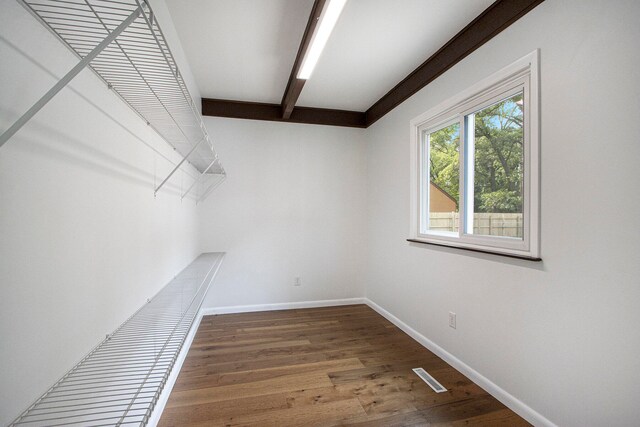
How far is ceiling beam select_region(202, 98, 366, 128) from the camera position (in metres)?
3.36

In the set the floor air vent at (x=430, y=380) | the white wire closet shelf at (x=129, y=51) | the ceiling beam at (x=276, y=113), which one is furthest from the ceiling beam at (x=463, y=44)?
the floor air vent at (x=430, y=380)

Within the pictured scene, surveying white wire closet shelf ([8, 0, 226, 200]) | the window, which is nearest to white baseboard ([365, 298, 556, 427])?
the window

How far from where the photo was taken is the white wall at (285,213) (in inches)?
136

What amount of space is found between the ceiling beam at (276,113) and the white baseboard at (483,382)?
8.57ft

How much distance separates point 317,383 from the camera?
203 cm

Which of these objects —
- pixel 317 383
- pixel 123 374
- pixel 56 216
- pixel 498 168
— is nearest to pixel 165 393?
pixel 317 383

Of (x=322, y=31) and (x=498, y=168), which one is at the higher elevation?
(x=322, y=31)

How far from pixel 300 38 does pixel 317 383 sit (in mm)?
2646

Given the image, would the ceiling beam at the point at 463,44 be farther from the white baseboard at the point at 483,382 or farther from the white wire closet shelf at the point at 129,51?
A: the white baseboard at the point at 483,382

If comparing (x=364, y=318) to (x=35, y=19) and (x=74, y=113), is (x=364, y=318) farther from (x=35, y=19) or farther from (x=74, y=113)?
(x=35, y=19)

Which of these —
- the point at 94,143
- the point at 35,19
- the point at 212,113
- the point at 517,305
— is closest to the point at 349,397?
the point at 517,305

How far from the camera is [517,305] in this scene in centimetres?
172

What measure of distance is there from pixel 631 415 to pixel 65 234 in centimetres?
235

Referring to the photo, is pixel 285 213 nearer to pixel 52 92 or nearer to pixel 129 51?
pixel 129 51
